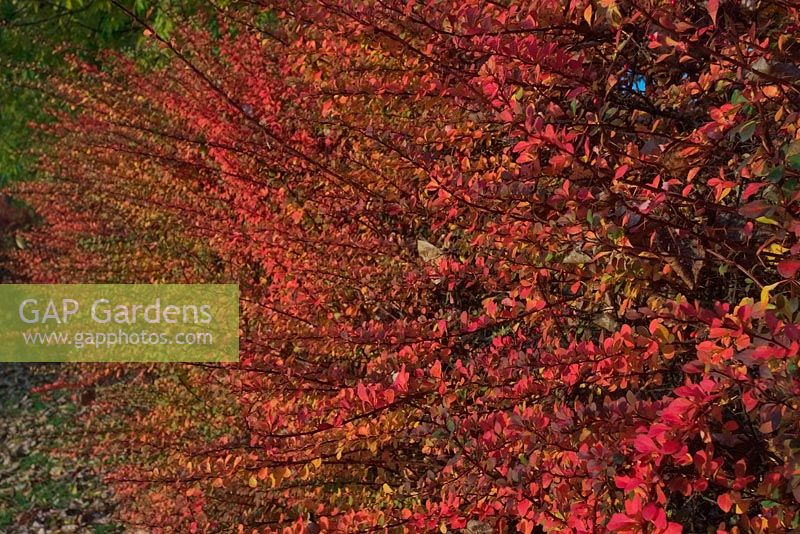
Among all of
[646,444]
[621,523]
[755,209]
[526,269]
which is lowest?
[621,523]

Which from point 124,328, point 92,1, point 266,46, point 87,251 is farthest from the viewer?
point 92,1

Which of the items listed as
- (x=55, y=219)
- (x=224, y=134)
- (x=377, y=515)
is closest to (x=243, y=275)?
(x=224, y=134)

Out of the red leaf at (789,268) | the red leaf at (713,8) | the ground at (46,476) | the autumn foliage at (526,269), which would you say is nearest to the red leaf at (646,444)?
the autumn foliage at (526,269)

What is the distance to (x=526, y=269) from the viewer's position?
244 centimetres

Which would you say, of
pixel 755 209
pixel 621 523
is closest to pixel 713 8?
pixel 755 209

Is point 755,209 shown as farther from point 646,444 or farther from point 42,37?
point 42,37

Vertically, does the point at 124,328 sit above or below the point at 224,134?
below

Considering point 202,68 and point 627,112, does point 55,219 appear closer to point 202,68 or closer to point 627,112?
point 202,68

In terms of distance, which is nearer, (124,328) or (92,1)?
(124,328)

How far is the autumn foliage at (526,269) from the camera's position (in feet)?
5.50

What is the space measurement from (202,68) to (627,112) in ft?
12.2

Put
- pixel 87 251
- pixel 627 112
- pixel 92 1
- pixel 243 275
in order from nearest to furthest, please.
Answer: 1. pixel 627 112
2. pixel 243 275
3. pixel 87 251
4. pixel 92 1

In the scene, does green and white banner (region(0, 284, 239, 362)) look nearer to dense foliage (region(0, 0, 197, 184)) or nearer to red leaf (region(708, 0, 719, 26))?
dense foliage (region(0, 0, 197, 184))

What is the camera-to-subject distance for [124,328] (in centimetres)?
625
